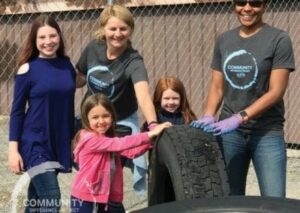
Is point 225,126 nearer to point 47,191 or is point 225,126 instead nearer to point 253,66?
point 253,66

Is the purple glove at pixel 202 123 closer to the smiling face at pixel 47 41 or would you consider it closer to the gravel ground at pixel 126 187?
the smiling face at pixel 47 41

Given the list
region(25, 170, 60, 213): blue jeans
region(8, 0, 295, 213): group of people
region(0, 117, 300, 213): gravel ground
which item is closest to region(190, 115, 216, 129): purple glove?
region(8, 0, 295, 213): group of people

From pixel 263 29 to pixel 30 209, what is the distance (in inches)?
72.6

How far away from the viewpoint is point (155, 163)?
3834mm

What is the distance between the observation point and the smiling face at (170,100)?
4.20 m

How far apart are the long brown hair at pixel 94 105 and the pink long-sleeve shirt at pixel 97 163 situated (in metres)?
0.07

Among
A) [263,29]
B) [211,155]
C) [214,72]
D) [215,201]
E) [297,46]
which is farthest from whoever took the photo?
[297,46]

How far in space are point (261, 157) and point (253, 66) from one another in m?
0.53

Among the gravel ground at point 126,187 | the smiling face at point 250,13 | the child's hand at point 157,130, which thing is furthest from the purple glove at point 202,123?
the gravel ground at point 126,187

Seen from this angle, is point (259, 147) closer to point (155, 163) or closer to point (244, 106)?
point (244, 106)

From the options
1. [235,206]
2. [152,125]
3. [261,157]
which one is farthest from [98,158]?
[235,206]

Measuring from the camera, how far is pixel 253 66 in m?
3.75

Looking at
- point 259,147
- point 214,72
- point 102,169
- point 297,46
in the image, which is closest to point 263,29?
point 214,72

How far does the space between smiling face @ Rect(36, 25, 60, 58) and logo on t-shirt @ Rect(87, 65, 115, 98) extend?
0.28 metres
